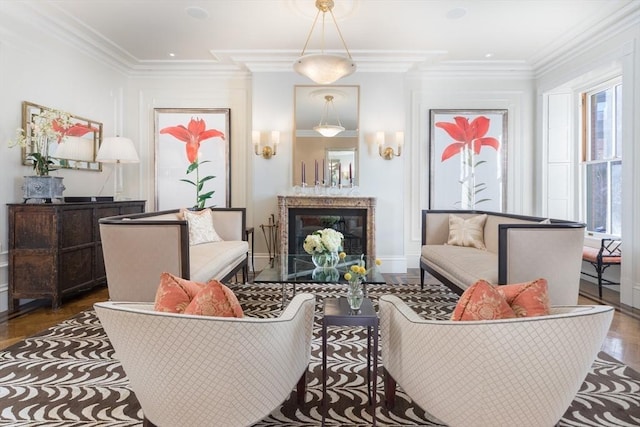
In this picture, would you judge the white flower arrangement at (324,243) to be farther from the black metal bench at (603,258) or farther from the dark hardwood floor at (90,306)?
the black metal bench at (603,258)

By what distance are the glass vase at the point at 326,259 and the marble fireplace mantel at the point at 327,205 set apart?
1782 mm

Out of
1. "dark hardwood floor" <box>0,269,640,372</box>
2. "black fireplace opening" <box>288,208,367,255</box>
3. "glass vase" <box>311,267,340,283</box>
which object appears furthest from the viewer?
"black fireplace opening" <box>288,208,367,255</box>

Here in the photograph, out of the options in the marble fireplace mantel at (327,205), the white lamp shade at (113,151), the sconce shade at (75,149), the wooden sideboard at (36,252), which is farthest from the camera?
the marble fireplace mantel at (327,205)

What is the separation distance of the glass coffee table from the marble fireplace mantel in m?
1.34

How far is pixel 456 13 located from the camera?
11.7 feet

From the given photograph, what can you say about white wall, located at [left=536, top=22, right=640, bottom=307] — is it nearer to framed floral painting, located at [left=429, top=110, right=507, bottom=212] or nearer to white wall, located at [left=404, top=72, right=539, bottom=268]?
white wall, located at [left=404, top=72, right=539, bottom=268]

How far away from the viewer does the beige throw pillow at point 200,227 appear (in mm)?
3693

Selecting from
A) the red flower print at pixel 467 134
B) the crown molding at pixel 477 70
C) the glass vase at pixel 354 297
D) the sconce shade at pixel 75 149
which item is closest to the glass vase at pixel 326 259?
the glass vase at pixel 354 297

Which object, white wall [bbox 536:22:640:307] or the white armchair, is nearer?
the white armchair

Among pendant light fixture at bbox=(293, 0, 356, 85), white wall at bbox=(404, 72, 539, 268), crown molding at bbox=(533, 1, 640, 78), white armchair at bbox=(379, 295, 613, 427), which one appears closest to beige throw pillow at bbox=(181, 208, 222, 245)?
pendant light fixture at bbox=(293, 0, 356, 85)

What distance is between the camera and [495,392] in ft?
3.46

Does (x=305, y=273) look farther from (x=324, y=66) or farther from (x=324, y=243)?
(x=324, y=66)

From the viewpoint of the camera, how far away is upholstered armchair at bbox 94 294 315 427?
3.34 feet

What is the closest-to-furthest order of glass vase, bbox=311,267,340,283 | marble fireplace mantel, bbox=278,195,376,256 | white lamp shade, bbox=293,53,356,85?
glass vase, bbox=311,267,340,283, white lamp shade, bbox=293,53,356,85, marble fireplace mantel, bbox=278,195,376,256
